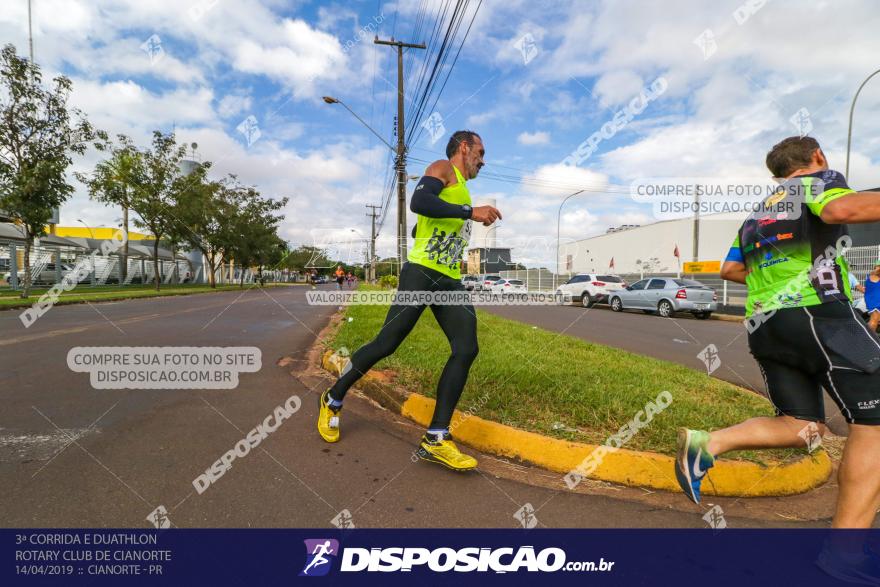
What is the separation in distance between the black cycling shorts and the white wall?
102 ft

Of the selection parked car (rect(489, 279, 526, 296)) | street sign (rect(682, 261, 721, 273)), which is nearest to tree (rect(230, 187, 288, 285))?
parked car (rect(489, 279, 526, 296))

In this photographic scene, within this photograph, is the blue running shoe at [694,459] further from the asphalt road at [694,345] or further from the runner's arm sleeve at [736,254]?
the asphalt road at [694,345]

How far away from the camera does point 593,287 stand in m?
20.0

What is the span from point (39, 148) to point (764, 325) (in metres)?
20.0

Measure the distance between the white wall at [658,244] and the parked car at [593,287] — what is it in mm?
11466

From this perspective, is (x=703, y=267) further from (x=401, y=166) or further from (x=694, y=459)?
(x=694, y=459)

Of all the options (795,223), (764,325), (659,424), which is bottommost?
(659,424)

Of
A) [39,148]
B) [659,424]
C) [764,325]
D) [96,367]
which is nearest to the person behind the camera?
[764,325]

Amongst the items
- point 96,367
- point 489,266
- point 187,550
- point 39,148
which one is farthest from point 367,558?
point 489,266

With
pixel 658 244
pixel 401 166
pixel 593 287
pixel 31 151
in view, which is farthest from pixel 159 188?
pixel 658 244

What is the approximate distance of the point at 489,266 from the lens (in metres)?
77.2

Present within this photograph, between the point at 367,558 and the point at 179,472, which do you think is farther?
the point at 179,472

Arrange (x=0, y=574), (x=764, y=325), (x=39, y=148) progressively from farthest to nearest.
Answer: (x=39, y=148) → (x=764, y=325) → (x=0, y=574)

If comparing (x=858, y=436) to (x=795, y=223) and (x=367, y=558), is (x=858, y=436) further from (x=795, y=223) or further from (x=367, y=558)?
(x=367, y=558)
